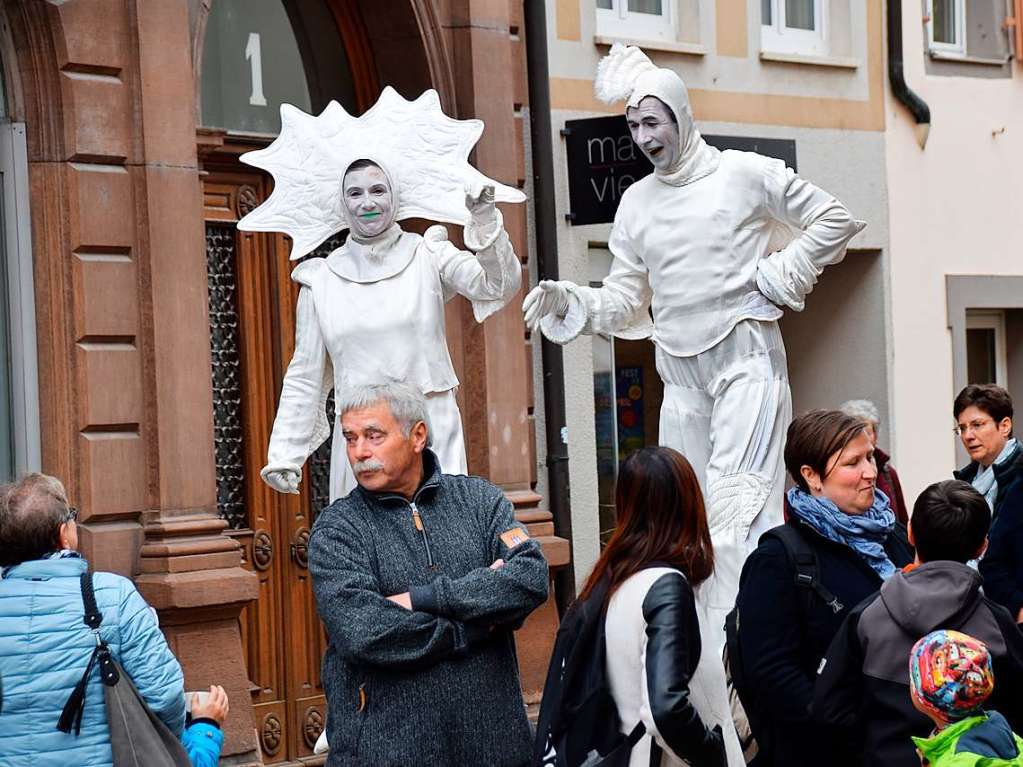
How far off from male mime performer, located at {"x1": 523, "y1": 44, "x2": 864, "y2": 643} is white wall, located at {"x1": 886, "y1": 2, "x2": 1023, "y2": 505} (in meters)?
6.69

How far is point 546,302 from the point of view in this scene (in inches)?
298

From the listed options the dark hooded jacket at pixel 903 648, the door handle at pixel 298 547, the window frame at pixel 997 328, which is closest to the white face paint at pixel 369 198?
the door handle at pixel 298 547

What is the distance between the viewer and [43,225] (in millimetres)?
9023

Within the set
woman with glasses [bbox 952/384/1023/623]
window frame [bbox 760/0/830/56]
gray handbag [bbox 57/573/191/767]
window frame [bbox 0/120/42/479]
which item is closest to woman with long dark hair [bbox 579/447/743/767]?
gray handbag [bbox 57/573/191/767]

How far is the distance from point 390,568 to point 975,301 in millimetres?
10571

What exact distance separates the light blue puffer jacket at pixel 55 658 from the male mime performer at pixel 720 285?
2.66 metres

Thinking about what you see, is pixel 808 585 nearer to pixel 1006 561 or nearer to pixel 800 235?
pixel 1006 561

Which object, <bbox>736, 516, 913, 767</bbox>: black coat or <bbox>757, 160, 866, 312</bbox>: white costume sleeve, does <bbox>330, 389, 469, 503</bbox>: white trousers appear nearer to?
<bbox>757, 160, 866, 312</bbox>: white costume sleeve

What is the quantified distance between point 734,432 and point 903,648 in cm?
308

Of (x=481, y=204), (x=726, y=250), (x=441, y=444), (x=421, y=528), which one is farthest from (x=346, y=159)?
(x=421, y=528)

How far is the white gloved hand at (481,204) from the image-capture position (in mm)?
7016

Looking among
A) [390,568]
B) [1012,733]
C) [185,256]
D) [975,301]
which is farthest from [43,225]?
[975,301]

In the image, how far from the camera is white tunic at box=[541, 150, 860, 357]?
758 centimetres

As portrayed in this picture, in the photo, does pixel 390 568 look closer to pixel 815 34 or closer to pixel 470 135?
pixel 470 135
